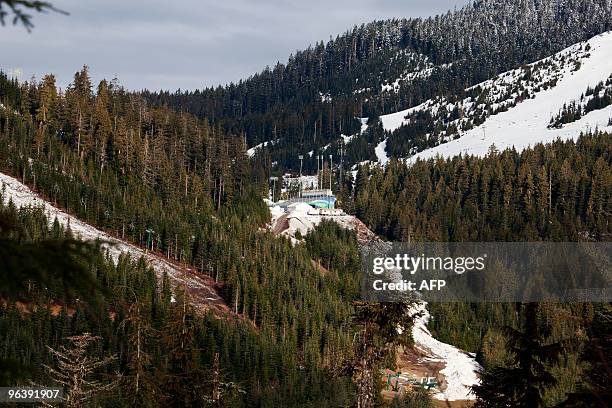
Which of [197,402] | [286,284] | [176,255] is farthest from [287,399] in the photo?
[197,402]

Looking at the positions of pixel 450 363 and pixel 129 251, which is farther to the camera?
pixel 450 363

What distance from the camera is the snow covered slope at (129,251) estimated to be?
99.2 meters

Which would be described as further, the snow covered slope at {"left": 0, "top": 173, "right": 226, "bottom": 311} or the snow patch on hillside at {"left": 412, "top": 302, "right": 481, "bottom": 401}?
the snow covered slope at {"left": 0, "top": 173, "right": 226, "bottom": 311}

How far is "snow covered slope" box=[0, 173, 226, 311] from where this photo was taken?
99250 mm

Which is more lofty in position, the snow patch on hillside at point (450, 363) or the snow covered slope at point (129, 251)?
the snow covered slope at point (129, 251)

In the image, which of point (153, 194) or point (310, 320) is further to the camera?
point (153, 194)

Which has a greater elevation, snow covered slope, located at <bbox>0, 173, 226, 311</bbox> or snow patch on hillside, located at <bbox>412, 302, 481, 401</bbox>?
snow covered slope, located at <bbox>0, 173, 226, 311</bbox>

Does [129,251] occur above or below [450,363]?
above

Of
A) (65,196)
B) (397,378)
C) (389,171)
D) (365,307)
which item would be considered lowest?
(397,378)

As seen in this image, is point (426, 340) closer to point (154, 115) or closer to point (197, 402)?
point (154, 115)

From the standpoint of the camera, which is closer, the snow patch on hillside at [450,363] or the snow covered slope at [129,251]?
the snow patch on hillside at [450,363]

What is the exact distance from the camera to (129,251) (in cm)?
10044

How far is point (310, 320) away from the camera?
98688 mm

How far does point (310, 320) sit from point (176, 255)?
2518 cm
